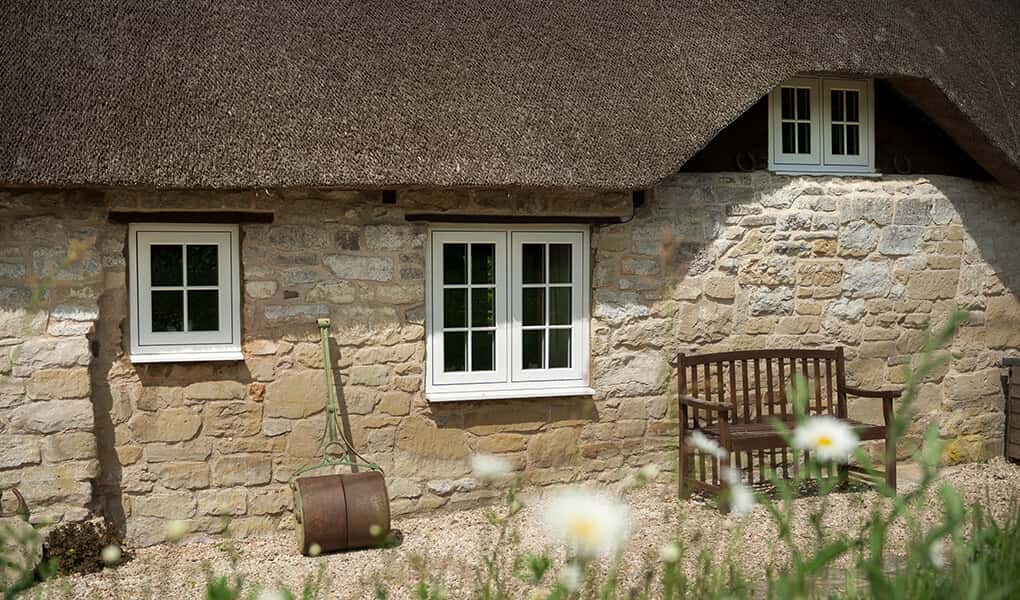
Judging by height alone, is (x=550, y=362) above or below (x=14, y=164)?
below

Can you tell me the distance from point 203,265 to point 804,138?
13.1 ft

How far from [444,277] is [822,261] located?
254cm

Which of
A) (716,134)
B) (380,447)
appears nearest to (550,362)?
(380,447)

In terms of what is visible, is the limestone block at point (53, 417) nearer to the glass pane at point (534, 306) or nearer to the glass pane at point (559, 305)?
the glass pane at point (534, 306)

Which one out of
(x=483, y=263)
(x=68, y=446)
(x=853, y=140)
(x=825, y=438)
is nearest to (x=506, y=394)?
(x=483, y=263)

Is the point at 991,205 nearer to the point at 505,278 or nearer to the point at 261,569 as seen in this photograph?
the point at 505,278

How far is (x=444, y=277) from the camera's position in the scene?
642 cm

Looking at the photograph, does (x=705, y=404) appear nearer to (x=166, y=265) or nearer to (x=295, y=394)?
(x=295, y=394)

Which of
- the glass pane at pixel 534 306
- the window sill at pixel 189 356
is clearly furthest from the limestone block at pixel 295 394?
the glass pane at pixel 534 306

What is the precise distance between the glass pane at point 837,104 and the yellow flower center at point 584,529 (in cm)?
634

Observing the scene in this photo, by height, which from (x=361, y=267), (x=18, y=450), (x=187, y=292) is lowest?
(x=18, y=450)

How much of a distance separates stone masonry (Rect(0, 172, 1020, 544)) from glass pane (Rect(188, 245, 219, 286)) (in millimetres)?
195

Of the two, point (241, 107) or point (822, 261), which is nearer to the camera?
point (241, 107)

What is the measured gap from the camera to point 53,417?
18.3 feet
